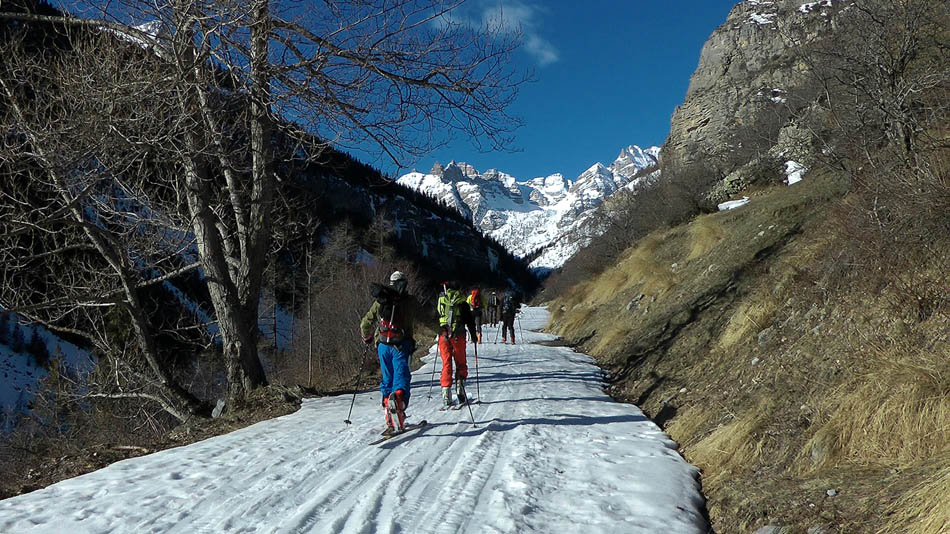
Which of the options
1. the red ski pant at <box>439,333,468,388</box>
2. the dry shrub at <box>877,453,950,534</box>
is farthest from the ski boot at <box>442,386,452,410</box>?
the dry shrub at <box>877,453,950,534</box>

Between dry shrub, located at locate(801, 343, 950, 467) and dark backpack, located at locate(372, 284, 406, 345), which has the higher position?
dark backpack, located at locate(372, 284, 406, 345)

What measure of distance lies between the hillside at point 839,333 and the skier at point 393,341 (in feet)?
11.5

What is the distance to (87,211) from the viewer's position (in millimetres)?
8945

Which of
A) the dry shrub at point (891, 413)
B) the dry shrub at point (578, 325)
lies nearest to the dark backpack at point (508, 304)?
the dry shrub at point (578, 325)

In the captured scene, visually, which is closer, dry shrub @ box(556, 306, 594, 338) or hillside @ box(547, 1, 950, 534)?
hillside @ box(547, 1, 950, 534)

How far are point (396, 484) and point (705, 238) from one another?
47.6ft

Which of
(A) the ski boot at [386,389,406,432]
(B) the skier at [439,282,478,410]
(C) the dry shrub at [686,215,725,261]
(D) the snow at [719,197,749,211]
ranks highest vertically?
(D) the snow at [719,197,749,211]

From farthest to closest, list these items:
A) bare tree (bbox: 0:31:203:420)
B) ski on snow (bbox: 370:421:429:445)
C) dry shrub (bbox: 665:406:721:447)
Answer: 1. ski on snow (bbox: 370:421:429:445)
2. dry shrub (bbox: 665:406:721:447)
3. bare tree (bbox: 0:31:203:420)

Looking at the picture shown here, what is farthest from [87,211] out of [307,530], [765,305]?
[765,305]

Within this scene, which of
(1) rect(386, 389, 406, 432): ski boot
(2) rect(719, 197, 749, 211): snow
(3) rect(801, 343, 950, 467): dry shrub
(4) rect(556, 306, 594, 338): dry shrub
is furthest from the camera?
(4) rect(556, 306, 594, 338): dry shrub

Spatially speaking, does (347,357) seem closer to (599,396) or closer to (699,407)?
(599,396)

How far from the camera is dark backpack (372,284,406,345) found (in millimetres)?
7113

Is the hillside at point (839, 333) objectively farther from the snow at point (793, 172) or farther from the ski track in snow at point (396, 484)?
the snow at point (793, 172)

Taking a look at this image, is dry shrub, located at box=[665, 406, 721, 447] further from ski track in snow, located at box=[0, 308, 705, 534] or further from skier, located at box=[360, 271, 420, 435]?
skier, located at box=[360, 271, 420, 435]
